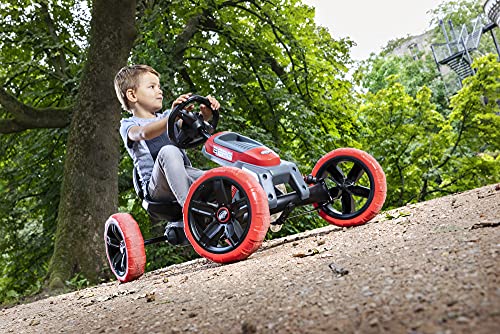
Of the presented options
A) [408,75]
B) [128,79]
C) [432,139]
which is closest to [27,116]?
[128,79]

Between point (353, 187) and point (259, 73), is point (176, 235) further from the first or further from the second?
point (259, 73)

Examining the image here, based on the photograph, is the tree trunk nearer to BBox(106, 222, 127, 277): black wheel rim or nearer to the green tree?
the green tree

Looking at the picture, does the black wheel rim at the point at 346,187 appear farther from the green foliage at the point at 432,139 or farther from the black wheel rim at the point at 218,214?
the green foliage at the point at 432,139

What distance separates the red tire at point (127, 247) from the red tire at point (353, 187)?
4.61 feet

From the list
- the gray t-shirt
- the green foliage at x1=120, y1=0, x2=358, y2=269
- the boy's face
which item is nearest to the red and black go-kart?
the gray t-shirt

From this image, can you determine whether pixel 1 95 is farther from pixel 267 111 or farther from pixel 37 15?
pixel 267 111

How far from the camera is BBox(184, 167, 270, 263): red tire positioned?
9.65ft

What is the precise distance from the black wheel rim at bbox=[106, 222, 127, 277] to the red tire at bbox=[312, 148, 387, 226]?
1.57m

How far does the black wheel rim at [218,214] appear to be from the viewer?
310 centimetres

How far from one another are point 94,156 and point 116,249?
1.59m

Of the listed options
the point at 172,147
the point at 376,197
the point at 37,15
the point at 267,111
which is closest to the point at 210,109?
the point at 172,147

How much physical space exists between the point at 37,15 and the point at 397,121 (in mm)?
7262

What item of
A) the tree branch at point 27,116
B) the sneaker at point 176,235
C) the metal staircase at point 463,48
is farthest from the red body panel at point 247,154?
the metal staircase at point 463,48

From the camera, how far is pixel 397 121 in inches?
430
